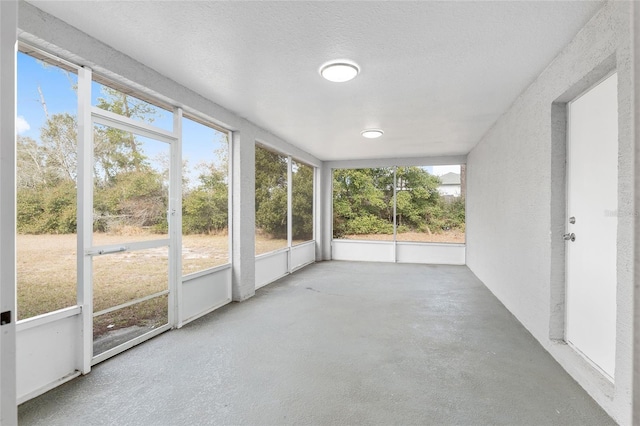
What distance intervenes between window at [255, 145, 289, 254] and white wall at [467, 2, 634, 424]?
11.6 feet

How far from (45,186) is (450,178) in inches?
278

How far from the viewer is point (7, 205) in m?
0.85

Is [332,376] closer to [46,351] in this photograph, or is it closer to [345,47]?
[46,351]

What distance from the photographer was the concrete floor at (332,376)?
1890 mm

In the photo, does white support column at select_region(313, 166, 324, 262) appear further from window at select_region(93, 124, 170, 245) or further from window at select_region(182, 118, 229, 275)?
window at select_region(93, 124, 170, 245)

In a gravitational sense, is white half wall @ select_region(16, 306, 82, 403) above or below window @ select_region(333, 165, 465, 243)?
below

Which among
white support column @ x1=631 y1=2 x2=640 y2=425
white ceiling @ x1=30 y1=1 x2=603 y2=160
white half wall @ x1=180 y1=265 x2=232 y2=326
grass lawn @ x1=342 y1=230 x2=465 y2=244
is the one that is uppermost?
white ceiling @ x1=30 y1=1 x2=603 y2=160

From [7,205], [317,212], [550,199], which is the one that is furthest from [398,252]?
[7,205]

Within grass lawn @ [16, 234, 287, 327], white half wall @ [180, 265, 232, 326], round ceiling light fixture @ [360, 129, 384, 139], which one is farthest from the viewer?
round ceiling light fixture @ [360, 129, 384, 139]

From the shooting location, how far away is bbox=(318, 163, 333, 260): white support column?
25.7 ft

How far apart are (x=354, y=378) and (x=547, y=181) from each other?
7.66 ft

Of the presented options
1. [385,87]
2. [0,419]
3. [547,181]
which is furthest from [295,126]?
[0,419]

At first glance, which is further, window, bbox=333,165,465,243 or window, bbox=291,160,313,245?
window, bbox=333,165,465,243

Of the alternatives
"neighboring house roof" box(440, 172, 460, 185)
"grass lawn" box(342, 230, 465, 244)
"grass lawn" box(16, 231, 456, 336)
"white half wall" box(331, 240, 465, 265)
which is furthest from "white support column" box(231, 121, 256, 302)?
"neighboring house roof" box(440, 172, 460, 185)
